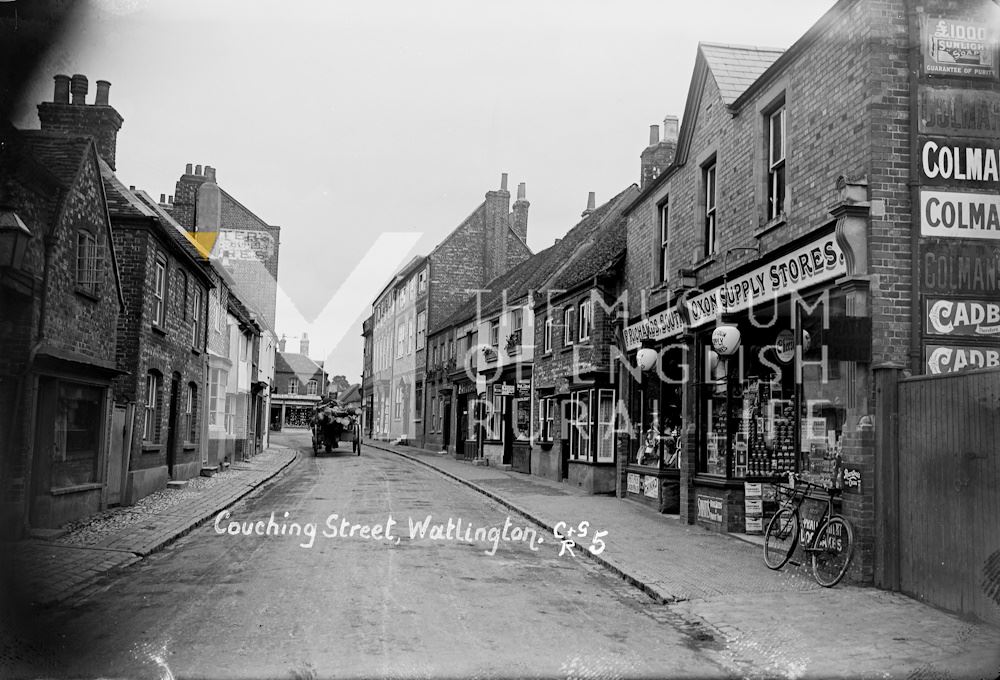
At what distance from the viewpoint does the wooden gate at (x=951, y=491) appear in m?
7.20

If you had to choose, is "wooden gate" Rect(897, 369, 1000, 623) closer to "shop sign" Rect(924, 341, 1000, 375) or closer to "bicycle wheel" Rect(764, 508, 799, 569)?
"shop sign" Rect(924, 341, 1000, 375)

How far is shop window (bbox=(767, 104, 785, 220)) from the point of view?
1155 centimetres

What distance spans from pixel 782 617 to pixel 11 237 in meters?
9.27

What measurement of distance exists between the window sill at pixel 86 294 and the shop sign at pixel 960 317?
1151 cm

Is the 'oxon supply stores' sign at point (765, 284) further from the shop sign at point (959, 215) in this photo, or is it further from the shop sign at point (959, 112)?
the shop sign at point (959, 112)

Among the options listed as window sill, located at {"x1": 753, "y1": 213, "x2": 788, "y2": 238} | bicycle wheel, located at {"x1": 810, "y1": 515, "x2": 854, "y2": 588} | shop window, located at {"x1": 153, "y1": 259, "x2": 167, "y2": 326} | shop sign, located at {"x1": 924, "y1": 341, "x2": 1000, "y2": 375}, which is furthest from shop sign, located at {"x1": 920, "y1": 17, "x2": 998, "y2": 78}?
shop window, located at {"x1": 153, "y1": 259, "x2": 167, "y2": 326}

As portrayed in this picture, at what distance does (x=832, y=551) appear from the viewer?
896 cm

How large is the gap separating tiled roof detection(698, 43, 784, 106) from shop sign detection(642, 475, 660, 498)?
288 inches

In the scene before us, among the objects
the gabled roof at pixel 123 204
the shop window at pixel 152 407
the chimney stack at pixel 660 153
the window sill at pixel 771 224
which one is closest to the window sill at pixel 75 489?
the shop window at pixel 152 407

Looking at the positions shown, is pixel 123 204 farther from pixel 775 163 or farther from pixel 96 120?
pixel 775 163

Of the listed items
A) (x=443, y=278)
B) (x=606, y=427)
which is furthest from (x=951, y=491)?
(x=443, y=278)

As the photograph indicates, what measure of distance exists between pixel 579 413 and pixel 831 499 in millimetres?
13030

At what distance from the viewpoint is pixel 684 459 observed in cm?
1443

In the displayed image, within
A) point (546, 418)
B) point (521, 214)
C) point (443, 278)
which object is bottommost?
point (546, 418)
